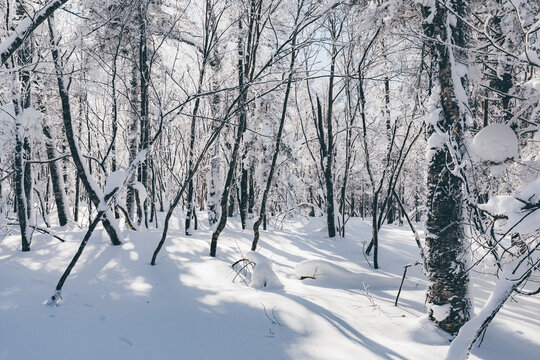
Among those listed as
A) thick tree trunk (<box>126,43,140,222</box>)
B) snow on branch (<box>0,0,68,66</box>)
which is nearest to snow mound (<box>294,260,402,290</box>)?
snow on branch (<box>0,0,68,66</box>)

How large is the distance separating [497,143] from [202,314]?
3847mm

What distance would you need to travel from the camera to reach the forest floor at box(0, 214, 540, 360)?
136 inches

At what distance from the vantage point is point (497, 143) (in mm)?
3400

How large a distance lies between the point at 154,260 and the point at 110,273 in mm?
794

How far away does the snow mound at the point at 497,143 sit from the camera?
3.36 metres

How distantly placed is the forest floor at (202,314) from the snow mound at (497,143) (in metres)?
2.01

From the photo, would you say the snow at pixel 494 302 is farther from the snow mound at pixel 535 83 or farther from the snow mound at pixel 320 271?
the snow mound at pixel 320 271

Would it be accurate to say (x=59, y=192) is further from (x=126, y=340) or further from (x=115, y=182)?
(x=126, y=340)

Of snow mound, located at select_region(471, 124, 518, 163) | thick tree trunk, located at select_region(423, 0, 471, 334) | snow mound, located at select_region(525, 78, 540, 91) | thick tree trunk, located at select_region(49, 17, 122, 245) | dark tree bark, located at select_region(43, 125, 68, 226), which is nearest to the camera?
snow mound, located at select_region(525, 78, 540, 91)

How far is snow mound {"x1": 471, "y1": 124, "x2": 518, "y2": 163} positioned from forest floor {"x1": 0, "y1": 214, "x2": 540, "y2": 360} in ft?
6.58

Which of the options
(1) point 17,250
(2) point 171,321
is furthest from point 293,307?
(1) point 17,250

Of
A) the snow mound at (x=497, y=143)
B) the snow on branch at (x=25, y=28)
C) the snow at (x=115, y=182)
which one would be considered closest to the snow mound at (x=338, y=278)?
the snow mound at (x=497, y=143)

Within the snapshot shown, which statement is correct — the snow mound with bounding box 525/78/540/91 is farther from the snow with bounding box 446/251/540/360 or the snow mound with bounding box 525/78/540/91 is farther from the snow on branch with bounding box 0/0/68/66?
the snow on branch with bounding box 0/0/68/66

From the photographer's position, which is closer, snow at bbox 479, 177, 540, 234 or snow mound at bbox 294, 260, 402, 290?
snow at bbox 479, 177, 540, 234
